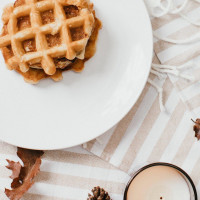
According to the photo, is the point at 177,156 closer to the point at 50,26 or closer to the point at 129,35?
the point at 129,35

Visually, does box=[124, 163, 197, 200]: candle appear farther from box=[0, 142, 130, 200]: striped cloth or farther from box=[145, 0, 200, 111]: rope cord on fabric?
box=[145, 0, 200, 111]: rope cord on fabric

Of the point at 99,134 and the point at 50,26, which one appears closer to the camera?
the point at 50,26

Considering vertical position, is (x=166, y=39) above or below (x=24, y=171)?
above

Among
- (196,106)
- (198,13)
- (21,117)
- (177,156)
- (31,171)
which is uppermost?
(198,13)

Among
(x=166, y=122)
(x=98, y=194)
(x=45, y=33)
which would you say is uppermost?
(x=45, y=33)

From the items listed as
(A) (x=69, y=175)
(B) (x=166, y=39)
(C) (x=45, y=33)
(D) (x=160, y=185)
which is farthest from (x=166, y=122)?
(C) (x=45, y=33)

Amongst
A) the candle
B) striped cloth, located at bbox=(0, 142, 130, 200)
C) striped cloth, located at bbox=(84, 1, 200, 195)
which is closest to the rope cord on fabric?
striped cloth, located at bbox=(84, 1, 200, 195)

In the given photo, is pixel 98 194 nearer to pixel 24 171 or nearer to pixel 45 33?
pixel 24 171

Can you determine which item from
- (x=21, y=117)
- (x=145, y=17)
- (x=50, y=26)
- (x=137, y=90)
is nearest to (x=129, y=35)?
(x=145, y=17)
